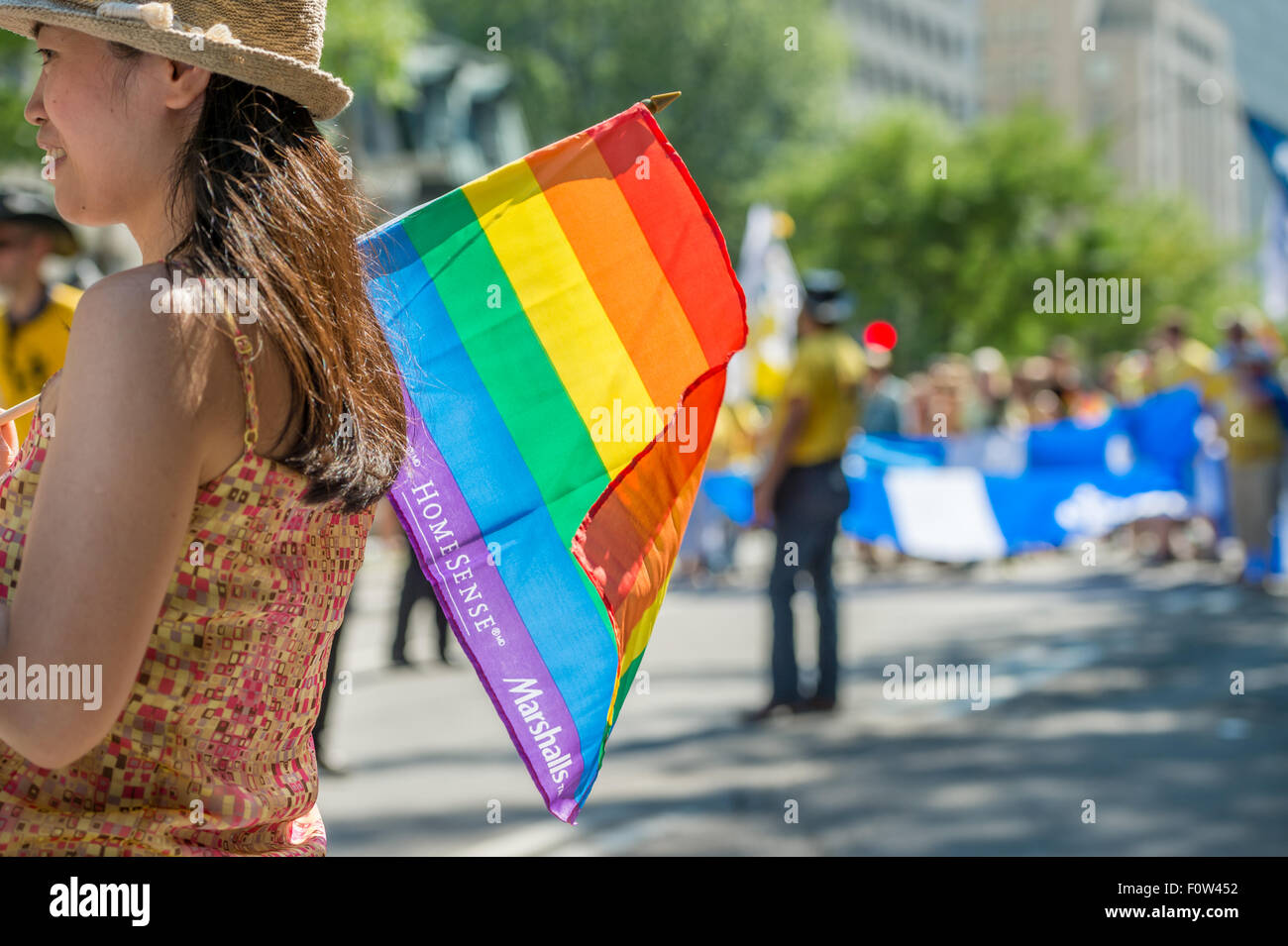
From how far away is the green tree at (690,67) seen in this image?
157 feet

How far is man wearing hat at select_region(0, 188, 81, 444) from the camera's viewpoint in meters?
5.99

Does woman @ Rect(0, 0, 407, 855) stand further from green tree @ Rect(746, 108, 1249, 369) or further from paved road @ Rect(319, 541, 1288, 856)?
green tree @ Rect(746, 108, 1249, 369)

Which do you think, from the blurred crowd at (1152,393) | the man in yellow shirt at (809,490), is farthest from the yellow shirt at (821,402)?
the blurred crowd at (1152,393)

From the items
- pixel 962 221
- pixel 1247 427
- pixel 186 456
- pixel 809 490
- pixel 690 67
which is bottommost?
pixel 186 456

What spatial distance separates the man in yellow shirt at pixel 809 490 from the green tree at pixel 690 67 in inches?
1551

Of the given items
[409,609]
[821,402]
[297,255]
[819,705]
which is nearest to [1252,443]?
[821,402]

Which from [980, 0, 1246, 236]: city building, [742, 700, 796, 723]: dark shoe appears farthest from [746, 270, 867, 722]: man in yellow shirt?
[980, 0, 1246, 236]: city building

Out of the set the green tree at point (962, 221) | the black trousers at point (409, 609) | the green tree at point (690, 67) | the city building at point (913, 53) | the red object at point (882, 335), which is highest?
the city building at point (913, 53)

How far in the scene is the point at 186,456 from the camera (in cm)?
136

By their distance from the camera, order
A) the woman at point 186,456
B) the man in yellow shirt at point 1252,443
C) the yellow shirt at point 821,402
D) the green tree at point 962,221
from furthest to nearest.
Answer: the green tree at point 962,221
the man in yellow shirt at point 1252,443
the yellow shirt at point 821,402
the woman at point 186,456

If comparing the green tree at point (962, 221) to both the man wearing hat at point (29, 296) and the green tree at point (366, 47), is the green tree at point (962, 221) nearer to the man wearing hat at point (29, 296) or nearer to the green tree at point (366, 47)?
the green tree at point (366, 47)

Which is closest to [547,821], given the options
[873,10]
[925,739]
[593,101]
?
[925,739]

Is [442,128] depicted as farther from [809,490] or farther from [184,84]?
[184,84]

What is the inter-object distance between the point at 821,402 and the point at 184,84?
7353 mm
